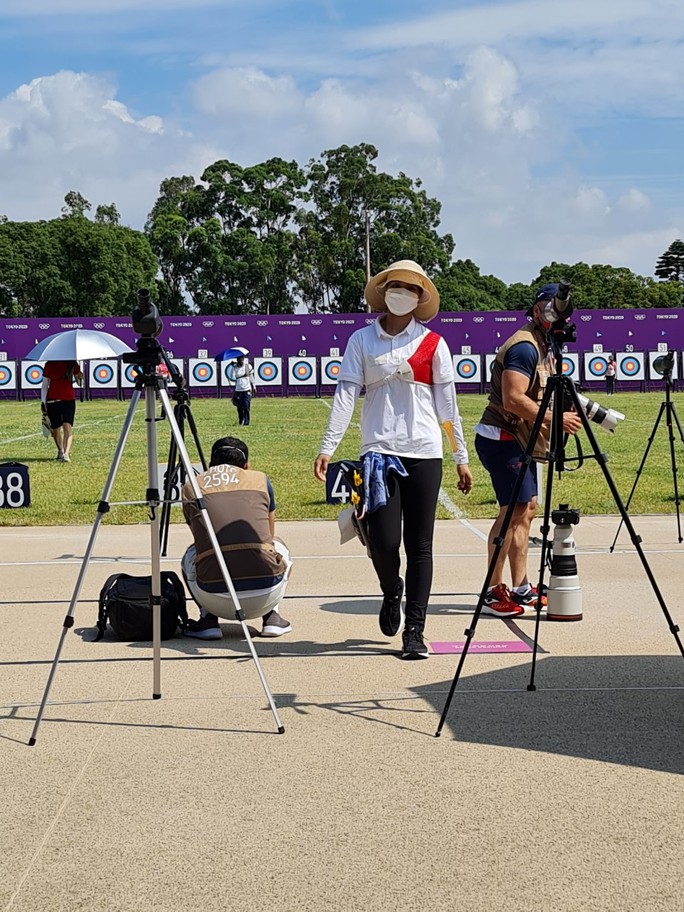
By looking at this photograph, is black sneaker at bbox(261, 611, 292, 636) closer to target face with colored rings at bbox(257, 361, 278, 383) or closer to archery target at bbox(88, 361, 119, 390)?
archery target at bbox(88, 361, 119, 390)

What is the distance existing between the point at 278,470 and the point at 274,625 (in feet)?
31.5

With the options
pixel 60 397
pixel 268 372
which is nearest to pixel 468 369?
pixel 268 372

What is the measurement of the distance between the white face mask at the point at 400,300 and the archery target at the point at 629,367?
155ft

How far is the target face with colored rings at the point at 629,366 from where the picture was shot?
51.8 m

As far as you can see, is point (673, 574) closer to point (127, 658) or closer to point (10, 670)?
point (127, 658)

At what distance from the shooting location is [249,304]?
279 ft

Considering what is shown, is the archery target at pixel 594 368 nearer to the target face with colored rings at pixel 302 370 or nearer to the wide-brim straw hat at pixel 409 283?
the target face with colored rings at pixel 302 370

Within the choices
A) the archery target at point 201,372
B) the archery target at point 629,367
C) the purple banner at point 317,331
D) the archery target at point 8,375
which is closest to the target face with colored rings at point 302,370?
the purple banner at point 317,331

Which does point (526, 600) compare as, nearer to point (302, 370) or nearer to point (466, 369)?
point (466, 369)

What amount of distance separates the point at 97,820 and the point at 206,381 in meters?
48.7

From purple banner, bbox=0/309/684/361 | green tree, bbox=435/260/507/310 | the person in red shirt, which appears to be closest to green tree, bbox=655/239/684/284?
green tree, bbox=435/260/507/310

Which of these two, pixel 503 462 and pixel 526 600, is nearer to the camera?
pixel 503 462

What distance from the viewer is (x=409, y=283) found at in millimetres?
6145

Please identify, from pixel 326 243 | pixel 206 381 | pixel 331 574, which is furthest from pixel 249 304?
pixel 331 574
